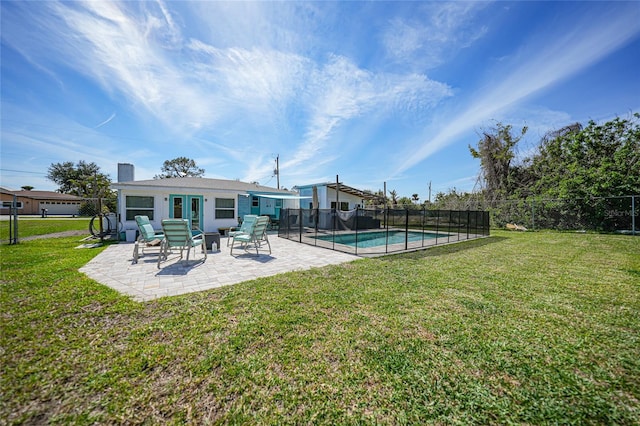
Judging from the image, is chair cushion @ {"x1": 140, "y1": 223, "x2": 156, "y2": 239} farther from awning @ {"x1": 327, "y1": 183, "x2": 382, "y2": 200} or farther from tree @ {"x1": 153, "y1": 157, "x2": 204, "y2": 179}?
A: tree @ {"x1": 153, "y1": 157, "x2": 204, "y2": 179}

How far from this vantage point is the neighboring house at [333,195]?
1897cm

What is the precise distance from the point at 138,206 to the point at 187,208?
77.9 inches

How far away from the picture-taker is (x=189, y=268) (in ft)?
18.0

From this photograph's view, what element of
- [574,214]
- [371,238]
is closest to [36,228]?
[371,238]

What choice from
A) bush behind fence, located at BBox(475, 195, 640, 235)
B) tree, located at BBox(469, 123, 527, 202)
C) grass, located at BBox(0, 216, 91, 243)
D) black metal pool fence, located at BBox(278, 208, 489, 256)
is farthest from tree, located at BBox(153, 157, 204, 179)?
bush behind fence, located at BBox(475, 195, 640, 235)

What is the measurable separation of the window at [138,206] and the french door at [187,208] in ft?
2.76

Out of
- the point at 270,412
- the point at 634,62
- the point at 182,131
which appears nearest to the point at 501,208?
the point at 634,62

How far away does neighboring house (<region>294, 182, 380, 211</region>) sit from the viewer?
19.0 metres

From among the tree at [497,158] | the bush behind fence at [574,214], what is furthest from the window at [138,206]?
the tree at [497,158]

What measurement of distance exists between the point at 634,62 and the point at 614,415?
15.7 m

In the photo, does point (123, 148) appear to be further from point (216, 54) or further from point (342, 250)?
point (342, 250)

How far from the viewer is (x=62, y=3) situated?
503 cm

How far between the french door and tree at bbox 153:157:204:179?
31.6 m

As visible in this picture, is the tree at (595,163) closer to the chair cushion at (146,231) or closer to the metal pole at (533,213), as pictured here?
the metal pole at (533,213)
